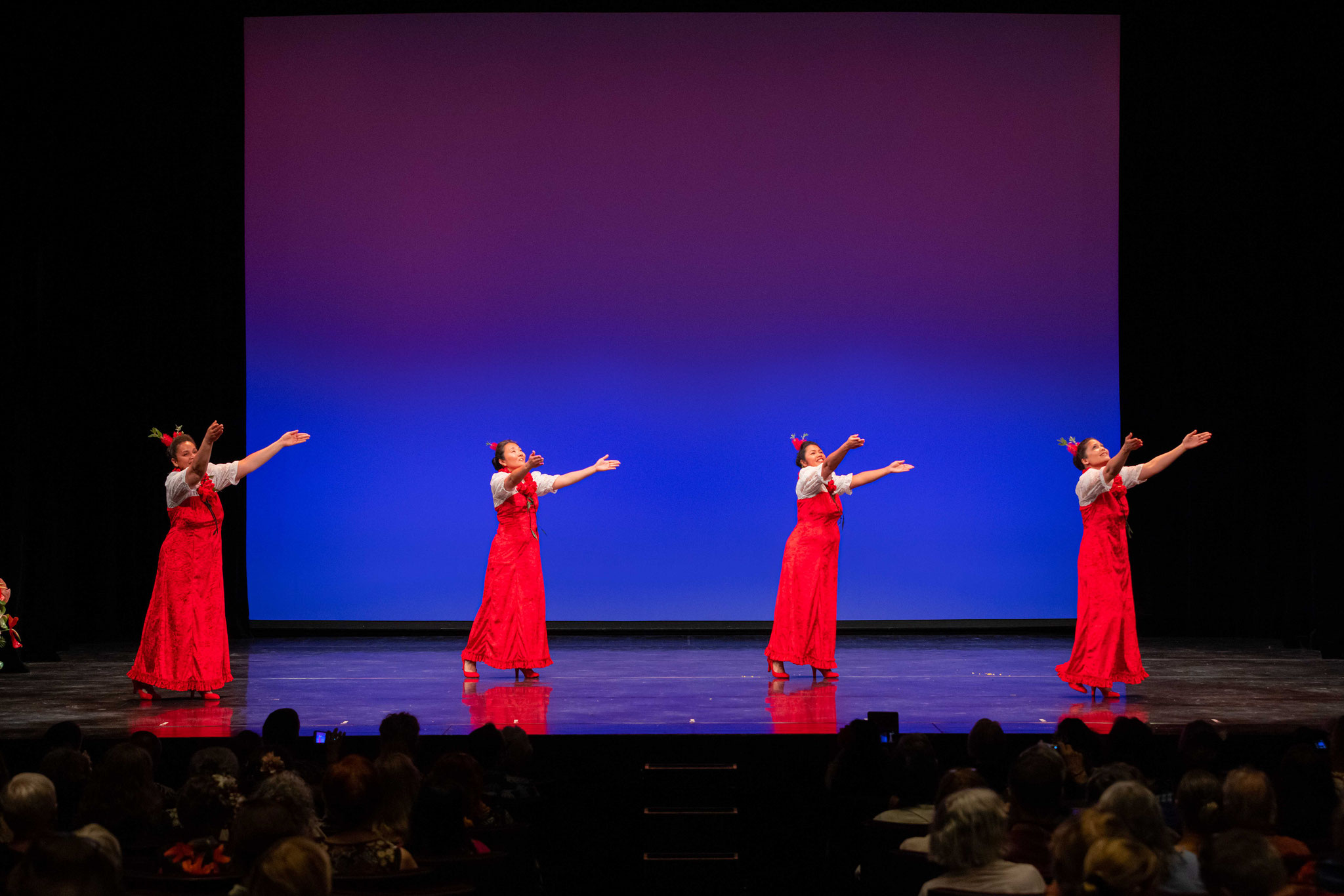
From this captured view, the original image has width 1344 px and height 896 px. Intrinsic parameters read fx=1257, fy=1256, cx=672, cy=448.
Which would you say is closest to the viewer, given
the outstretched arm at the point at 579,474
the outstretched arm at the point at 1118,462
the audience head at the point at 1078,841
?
the audience head at the point at 1078,841

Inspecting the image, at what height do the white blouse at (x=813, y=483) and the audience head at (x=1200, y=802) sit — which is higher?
the white blouse at (x=813, y=483)

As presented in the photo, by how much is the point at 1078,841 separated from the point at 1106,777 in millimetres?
767

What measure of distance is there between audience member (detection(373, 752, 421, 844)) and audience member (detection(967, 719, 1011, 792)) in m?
1.50

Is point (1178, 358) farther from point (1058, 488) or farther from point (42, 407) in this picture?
point (42, 407)

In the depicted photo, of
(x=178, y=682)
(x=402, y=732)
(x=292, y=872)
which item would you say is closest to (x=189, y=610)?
(x=178, y=682)

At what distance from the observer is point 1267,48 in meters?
8.26

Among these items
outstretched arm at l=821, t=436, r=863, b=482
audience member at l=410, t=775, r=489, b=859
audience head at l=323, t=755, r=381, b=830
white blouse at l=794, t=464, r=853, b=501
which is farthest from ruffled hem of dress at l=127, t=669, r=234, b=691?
audience member at l=410, t=775, r=489, b=859

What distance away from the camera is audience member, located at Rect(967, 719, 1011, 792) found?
328cm

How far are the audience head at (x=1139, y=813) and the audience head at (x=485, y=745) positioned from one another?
1.74 meters

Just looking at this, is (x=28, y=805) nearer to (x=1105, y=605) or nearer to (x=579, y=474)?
(x=579, y=474)

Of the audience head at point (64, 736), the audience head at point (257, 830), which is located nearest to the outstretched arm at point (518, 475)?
the audience head at point (64, 736)

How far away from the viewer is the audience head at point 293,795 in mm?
2383

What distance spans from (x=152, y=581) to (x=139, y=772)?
6341 millimetres

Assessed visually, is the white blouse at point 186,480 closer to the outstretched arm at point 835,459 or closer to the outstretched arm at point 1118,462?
the outstretched arm at point 835,459
